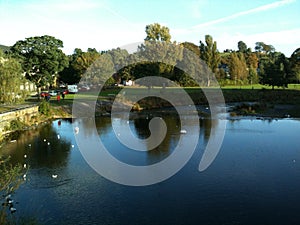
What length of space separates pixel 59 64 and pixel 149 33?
1824cm

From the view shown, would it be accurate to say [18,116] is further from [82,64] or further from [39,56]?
[82,64]

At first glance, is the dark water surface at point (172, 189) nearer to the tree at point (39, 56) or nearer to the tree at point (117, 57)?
→ the tree at point (39, 56)

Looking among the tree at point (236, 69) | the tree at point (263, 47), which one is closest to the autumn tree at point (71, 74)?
the tree at point (236, 69)

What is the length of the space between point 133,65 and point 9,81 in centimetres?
3595

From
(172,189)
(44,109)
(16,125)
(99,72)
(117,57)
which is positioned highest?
(117,57)

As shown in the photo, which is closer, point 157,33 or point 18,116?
point 18,116

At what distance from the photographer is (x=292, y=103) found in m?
66.2

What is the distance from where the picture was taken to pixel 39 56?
5378 cm

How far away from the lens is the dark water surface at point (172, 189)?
1581 cm

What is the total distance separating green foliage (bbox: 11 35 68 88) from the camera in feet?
175

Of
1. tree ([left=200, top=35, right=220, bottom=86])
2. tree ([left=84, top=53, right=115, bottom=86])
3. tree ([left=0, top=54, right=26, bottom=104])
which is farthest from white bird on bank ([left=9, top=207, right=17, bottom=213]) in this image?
tree ([left=200, top=35, right=220, bottom=86])

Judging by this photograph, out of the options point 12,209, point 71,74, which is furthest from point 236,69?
point 12,209

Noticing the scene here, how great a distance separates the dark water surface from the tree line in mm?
15243

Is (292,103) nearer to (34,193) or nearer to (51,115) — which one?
(51,115)
